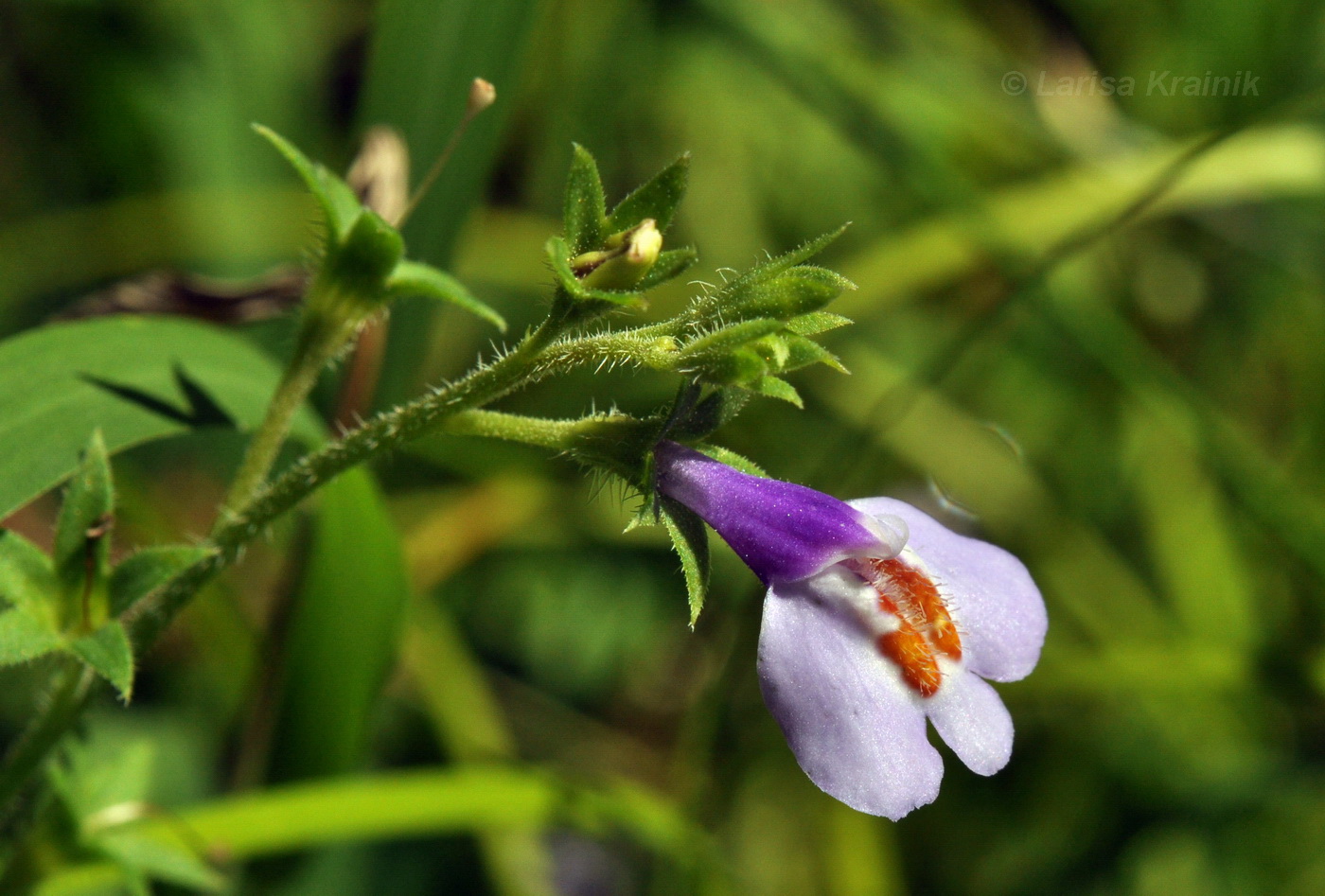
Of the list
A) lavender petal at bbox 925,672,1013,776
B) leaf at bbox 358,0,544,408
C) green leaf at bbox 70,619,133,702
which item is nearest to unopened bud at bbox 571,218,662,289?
lavender petal at bbox 925,672,1013,776

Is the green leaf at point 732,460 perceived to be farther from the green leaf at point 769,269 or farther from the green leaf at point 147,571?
the green leaf at point 147,571

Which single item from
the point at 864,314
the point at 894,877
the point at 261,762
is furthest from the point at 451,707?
the point at 864,314

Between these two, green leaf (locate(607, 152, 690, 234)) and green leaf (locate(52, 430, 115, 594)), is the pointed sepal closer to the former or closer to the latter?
green leaf (locate(52, 430, 115, 594))

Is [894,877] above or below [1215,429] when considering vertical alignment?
below

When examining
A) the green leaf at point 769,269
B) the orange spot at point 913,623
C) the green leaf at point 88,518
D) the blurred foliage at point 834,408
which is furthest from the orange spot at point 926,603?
the blurred foliage at point 834,408

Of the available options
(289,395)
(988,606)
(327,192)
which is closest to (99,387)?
(289,395)

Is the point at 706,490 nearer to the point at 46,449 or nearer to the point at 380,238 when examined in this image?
the point at 380,238
